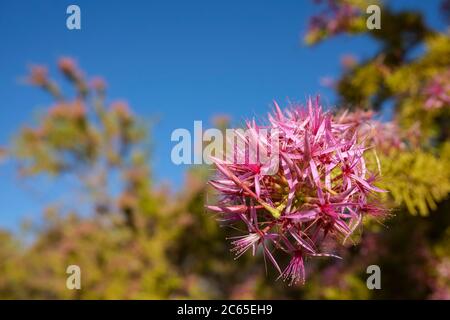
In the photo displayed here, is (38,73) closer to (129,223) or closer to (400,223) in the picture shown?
(129,223)

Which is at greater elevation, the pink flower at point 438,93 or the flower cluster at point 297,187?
the pink flower at point 438,93

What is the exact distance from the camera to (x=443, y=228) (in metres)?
4.14

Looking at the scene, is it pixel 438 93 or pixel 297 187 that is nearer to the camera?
pixel 297 187

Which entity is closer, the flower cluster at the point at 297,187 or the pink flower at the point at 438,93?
the flower cluster at the point at 297,187

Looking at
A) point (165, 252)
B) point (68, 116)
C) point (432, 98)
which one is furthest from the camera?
point (68, 116)

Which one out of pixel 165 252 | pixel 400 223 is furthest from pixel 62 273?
pixel 400 223

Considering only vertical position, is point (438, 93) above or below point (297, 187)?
above

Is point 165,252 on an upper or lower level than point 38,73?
lower

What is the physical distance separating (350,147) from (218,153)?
1.71ft

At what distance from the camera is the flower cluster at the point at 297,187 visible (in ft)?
4.74

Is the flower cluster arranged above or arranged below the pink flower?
below

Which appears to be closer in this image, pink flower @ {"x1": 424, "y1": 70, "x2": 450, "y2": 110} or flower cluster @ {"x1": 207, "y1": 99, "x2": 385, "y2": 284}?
flower cluster @ {"x1": 207, "y1": 99, "x2": 385, "y2": 284}

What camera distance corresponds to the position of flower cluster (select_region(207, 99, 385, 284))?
4.74 ft

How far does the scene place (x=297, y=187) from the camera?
1.47 m
